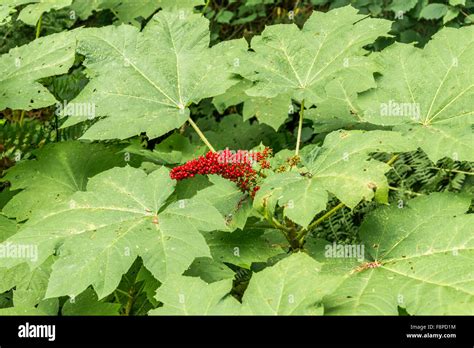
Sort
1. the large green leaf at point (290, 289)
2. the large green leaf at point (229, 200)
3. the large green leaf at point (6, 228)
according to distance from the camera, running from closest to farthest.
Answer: the large green leaf at point (290, 289)
the large green leaf at point (229, 200)
the large green leaf at point (6, 228)

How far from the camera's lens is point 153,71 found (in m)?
2.42

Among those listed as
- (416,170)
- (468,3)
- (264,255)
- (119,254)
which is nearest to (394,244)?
(264,255)

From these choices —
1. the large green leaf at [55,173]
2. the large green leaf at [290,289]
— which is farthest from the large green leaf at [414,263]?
the large green leaf at [55,173]

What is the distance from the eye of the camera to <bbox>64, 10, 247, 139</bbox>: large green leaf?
7.54ft

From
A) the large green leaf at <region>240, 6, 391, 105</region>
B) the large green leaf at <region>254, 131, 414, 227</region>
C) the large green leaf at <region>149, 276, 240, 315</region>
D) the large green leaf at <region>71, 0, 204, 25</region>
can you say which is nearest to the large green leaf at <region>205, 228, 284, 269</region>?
the large green leaf at <region>254, 131, 414, 227</region>

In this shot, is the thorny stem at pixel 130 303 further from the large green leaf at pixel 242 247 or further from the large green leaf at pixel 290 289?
the large green leaf at pixel 290 289

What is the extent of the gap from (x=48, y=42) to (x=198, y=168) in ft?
3.45

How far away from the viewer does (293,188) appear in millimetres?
1820

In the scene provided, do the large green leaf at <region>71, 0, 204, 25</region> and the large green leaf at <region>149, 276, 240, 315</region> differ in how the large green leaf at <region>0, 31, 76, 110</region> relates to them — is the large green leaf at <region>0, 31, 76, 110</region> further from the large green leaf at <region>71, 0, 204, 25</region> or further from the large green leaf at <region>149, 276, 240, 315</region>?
the large green leaf at <region>149, 276, 240, 315</region>

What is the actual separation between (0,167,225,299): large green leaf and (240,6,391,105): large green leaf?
1.79ft

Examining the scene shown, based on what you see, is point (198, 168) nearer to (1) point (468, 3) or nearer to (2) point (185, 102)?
(2) point (185, 102)

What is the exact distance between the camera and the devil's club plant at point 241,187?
1.74 m

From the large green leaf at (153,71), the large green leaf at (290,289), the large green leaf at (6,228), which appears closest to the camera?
the large green leaf at (290,289)

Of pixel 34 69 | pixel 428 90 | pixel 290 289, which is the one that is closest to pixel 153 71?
pixel 34 69
